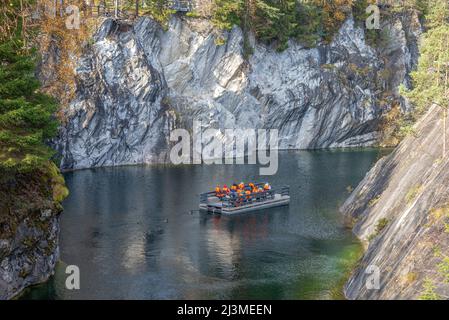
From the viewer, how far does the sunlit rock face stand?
7731 centimetres

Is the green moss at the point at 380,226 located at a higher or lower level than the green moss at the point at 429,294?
lower

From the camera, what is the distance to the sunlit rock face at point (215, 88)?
254 ft

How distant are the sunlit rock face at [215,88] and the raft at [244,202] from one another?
83.1 ft

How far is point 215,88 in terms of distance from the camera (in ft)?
293

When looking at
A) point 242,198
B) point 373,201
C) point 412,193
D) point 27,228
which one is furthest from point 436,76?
point 27,228

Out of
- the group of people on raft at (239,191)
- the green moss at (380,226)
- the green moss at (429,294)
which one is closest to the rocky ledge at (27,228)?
the group of people on raft at (239,191)

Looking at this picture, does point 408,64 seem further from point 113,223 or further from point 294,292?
point 294,292

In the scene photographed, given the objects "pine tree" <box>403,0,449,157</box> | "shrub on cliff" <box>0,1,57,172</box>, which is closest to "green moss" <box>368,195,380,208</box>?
"pine tree" <box>403,0,449,157</box>

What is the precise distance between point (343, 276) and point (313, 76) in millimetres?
63771

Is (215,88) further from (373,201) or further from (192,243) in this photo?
(192,243)

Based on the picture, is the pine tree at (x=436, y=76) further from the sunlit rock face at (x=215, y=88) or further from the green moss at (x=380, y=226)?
the sunlit rock face at (x=215, y=88)

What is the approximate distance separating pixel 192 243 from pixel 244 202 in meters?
12.6
